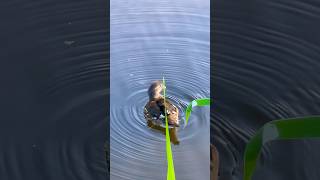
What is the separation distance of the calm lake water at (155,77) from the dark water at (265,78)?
0.03m

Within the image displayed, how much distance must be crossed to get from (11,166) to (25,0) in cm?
42

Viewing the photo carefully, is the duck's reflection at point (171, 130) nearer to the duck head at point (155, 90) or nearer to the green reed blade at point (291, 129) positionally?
the duck head at point (155, 90)

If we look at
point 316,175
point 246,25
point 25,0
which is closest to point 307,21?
point 246,25

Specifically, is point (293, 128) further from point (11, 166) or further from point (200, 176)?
point (11, 166)

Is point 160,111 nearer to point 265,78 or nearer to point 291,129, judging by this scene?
point 265,78

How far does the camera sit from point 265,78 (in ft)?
4.29

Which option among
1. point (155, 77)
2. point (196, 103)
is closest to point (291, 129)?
point (196, 103)

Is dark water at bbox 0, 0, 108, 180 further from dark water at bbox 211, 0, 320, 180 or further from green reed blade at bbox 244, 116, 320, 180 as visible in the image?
green reed blade at bbox 244, 116, 320, 180

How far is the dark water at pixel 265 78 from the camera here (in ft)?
3.85

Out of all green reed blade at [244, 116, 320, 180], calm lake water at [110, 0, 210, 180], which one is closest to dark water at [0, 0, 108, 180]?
calm lake water at [110, 0, 210, 180]

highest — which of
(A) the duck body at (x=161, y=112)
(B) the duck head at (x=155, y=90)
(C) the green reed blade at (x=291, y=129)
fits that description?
(B) the duck head at (x=155, y=90)

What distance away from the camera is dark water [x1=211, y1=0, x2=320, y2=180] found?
1.17 metres

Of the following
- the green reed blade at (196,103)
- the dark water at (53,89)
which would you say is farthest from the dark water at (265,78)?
the dark water at (53,89)

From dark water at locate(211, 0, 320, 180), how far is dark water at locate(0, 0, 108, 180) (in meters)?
0.23
